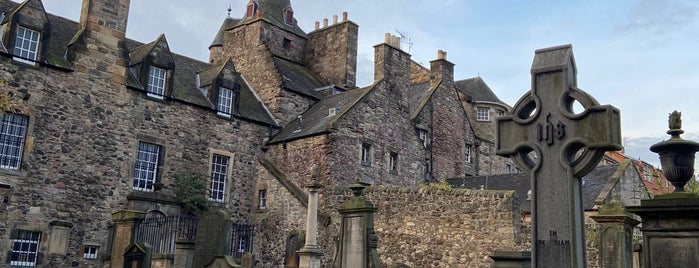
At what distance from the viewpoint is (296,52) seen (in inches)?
1206

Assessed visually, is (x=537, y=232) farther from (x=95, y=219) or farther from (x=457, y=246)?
(x=95, y=219)

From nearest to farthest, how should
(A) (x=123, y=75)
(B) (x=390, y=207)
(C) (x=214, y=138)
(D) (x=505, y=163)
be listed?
1. (B) (x=390, y=207)
2. (A) (x=123, y=75)
3. (C) (x=214, y=138)
4. (D) (x=505, y=163)

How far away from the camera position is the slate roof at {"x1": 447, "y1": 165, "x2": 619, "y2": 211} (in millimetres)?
22269

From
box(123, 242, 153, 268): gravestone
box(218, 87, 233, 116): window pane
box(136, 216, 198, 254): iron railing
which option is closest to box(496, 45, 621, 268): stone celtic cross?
box(123, 242, 153, 268): gravestone

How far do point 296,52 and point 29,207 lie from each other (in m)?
15.8

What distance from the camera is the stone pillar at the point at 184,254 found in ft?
47.0

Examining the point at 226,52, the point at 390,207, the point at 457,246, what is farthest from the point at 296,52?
the point at 457,246

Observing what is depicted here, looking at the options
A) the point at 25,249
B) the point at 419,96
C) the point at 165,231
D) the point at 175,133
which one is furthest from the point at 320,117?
the point at 25,249

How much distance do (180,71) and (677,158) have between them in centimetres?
2011

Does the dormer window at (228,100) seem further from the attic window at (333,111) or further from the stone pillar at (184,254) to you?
the stone pillar at (184,254)

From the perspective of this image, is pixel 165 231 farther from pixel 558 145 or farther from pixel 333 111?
pixel 558 145

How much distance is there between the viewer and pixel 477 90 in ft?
128

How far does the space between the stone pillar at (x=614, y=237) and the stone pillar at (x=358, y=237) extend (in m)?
4.77

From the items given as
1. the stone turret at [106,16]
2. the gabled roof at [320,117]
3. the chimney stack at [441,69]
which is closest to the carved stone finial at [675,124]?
the gabled roof at [320,117]
